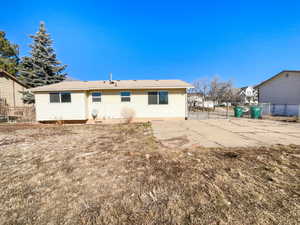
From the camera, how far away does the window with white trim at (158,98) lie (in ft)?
31.4

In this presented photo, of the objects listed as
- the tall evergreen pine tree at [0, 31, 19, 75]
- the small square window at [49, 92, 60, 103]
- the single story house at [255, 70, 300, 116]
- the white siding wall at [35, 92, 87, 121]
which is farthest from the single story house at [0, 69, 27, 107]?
the single story house at [255, 70, 300, 116]

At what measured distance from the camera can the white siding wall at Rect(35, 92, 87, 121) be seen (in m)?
9.12

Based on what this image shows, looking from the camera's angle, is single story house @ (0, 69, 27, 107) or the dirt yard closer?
the dirt yard

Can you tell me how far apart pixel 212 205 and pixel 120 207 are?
1.33 meters

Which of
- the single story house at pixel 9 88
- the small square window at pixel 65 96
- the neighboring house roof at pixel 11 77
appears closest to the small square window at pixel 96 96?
the small square window at pixel 65 96

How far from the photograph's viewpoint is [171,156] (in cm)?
341

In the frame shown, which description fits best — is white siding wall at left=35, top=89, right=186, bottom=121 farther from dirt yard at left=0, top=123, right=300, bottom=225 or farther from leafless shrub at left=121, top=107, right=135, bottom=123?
dirt yard at left=0, top=123, right=300, bottom=225

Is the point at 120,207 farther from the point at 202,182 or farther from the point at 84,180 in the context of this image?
the point at 202,182

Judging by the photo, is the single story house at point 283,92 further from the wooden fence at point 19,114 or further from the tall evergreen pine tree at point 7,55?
the tall evergreen pine tree at point 7,55

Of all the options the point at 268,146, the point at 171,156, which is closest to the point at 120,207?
the point at 171,156

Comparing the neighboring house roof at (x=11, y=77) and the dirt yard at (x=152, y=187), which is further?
the neighboring house roof at (x=11, y=77)

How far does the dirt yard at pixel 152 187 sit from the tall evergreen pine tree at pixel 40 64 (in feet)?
48.9

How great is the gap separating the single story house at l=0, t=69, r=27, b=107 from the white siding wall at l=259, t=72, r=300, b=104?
3211cm

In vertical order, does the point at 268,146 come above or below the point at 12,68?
below
